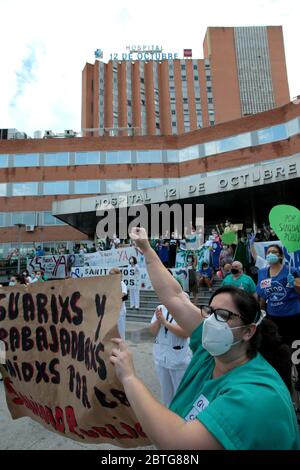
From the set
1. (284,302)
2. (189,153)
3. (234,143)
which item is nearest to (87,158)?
(189,153)

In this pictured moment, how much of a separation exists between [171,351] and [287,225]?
2.43 m

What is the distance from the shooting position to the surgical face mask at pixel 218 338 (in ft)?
5.28

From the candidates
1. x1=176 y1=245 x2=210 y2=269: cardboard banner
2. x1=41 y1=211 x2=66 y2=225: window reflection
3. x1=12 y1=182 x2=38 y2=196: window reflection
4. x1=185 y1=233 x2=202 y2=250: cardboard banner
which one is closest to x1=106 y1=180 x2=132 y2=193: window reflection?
x1=41 y1=211 x2=66 y2=225: window reflection

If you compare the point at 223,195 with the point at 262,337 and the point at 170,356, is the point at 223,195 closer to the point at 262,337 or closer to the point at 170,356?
the point at 170,356

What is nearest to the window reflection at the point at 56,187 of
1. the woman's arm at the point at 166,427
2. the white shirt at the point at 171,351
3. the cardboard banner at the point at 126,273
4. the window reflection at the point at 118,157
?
the window reflection at the point at 118,157

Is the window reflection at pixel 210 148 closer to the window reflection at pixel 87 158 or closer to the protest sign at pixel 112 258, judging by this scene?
the window reflection at pixel 87 158

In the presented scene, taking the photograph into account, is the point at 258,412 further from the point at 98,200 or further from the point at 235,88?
the point at 235,88

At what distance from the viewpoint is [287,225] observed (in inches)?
185

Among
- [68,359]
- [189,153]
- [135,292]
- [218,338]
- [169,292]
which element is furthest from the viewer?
[189,153]

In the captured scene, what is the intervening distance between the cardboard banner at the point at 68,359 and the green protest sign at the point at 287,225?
3341 mm

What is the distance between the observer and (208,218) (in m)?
27.3

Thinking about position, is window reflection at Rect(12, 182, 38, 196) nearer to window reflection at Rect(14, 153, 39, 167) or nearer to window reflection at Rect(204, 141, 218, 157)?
window reflection at Rect(14, 153, 39, 167)

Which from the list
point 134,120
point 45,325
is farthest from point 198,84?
point 45,325
